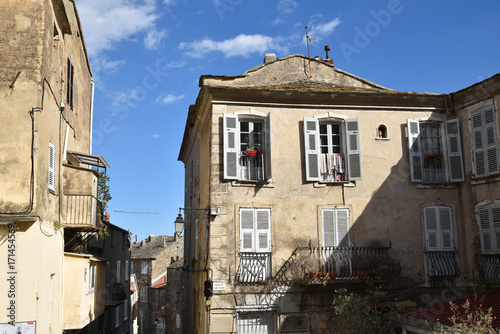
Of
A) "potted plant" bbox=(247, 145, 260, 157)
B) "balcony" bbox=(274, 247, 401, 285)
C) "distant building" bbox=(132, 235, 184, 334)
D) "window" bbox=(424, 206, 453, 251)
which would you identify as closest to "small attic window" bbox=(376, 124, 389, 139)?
"window" bbox=(424, 206, 453, 251)

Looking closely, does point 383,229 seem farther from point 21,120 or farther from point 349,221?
point 21,120

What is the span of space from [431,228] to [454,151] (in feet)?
8.39

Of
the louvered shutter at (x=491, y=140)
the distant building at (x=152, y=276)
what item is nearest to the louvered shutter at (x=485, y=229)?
the louvered shutter at (x=491, y=140)

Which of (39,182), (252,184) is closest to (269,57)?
(252,184)

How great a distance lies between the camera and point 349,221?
50.3 feet

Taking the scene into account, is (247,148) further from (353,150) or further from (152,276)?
(152,276)

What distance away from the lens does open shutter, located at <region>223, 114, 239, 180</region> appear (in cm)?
1481

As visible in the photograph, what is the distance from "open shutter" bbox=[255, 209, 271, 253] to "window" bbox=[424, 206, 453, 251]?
5008mm

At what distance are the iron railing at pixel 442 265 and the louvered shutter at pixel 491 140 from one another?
287 cm

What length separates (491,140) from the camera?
14.9 meters

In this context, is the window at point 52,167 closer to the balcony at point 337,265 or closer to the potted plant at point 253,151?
the potted plant at point 253,151

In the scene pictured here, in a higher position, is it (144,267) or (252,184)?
(252,184)

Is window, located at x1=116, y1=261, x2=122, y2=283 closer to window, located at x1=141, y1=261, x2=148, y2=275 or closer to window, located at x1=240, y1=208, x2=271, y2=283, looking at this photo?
window, located at x1=240, y1=208, x2=271, y2=283

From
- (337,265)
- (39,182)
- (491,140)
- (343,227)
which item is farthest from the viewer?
(343,227)
